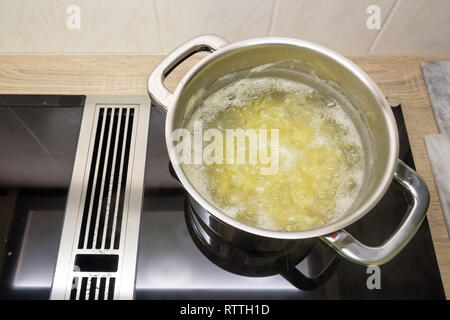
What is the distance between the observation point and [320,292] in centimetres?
53

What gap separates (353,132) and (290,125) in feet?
0.32

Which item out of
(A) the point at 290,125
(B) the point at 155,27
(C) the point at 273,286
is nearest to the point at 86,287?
(C) the point at 273,286

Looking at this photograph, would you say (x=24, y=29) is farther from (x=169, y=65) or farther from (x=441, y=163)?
(x=441, y=163)

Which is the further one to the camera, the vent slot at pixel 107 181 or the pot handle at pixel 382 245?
the vent slot at pixel 107 181

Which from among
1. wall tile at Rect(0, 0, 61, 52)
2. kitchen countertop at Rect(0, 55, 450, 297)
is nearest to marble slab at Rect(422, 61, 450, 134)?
kitchen countertop at Rect(0, 55, 450, 297)

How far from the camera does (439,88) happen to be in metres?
0.68

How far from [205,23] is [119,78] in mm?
194

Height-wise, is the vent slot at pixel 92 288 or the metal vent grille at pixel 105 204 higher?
the metal vent grille at pixel 105 204

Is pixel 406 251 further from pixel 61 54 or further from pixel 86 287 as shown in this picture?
pixel 61 54

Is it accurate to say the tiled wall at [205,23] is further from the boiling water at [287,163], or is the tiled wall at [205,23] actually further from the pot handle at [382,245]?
the pot handle at [382,245]

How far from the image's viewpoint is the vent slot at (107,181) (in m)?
0.56

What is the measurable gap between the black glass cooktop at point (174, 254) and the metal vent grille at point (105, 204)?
0.02 metres

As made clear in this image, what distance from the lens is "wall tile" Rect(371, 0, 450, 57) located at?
0.69 meters

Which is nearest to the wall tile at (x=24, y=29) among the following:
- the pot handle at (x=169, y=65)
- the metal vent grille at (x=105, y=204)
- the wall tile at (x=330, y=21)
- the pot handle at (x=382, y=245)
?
the metal vent grille at (x=105, y=204)
